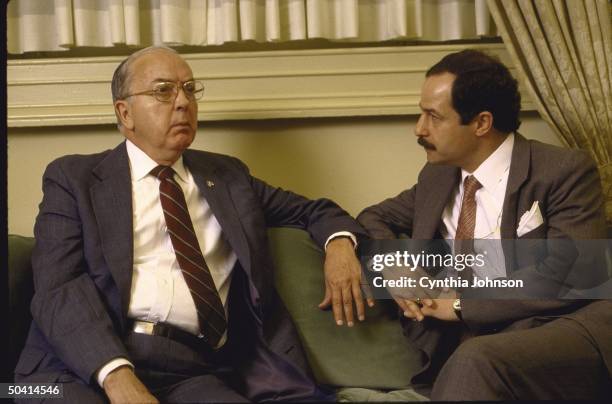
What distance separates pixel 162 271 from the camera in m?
2.14

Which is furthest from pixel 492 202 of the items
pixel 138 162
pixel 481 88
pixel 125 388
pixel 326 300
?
pixel 125 388

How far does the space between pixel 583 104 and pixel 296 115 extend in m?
0.92

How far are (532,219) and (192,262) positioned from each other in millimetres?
904

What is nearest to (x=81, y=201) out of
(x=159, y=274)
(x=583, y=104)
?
(x=159, y=274)

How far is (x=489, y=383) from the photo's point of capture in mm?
1855

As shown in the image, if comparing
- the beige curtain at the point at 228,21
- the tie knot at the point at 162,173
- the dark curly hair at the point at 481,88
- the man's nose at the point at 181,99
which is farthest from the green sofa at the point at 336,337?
the beige curtain at the point at 228,21

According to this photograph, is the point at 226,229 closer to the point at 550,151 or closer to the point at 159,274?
the point at 159,274

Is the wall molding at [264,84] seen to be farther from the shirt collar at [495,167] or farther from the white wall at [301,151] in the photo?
the shirt collar at [495,167]

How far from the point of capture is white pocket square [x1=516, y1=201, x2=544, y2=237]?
7.02 feet

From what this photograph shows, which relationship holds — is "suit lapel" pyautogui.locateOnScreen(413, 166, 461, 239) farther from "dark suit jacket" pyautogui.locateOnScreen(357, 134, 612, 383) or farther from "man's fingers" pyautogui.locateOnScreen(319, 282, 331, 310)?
"man's fingers" pyautogui.locateOnScreen(319, 282, 331, 310)

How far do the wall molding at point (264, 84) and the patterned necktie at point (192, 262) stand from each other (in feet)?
1.69

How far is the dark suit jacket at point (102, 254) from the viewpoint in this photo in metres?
1.96

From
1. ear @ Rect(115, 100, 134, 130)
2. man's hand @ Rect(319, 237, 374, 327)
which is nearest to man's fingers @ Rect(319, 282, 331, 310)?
man's hand @ Rect(319, 237, 374, 327)

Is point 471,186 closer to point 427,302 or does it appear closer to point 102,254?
point 427,302
